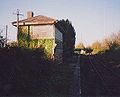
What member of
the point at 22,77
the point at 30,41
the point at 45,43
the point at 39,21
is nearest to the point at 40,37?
the point at 45,43

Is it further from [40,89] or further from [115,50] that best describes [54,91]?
[115,50]

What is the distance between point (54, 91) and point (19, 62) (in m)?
2.83

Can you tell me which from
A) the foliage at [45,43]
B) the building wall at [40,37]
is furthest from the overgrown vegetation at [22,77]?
the building wall at [40,37]

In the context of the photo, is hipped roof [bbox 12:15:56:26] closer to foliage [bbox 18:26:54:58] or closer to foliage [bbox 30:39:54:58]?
foliage [bbox 18:26:54:58]

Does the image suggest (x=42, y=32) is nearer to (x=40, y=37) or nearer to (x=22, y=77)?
(x=40, y=37)

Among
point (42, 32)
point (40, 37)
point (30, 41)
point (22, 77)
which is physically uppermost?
point (42, 32)

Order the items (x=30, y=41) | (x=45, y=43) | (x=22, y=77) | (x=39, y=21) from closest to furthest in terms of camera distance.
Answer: (x=22, y=77) → (x=45, y=43) → (x=39, y=21) → (x=30, y=41)

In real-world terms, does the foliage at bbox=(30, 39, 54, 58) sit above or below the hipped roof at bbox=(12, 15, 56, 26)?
below

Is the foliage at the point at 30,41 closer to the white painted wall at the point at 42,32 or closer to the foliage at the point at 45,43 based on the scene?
the foliage at the point at 45,43

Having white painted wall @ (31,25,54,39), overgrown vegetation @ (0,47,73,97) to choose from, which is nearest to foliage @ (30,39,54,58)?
white painted wall @ (31,25,54,39)

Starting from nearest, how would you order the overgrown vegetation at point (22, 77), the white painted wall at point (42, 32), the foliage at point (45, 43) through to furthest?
the overgrown vegetation at point (22, 77)
the foliage at point (45, 43)
the white painted wall at point (42, 32)

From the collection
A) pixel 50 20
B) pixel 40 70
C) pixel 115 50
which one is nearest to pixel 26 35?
pixel 50 20

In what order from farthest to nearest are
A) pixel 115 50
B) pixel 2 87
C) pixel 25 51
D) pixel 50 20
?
pixel 115 50 → pixel 50 20 → pixel 25 51 → pixel 2 87

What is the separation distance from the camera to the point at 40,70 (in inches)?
691
